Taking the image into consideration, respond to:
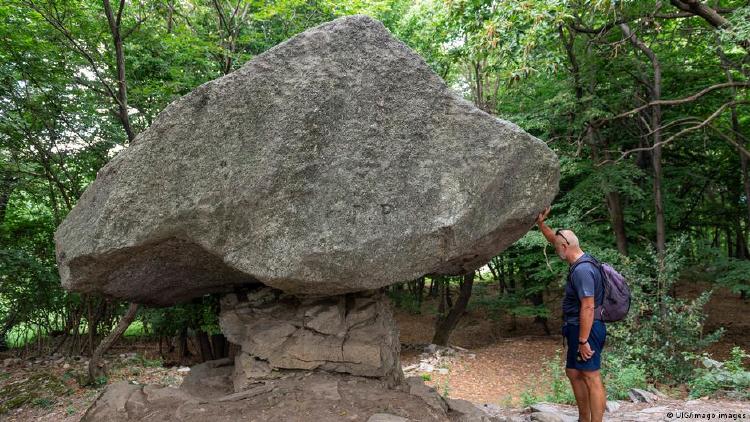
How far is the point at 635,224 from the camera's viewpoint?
10.5 meters

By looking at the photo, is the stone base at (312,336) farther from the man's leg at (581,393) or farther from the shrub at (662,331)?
the shrub at (662,331)

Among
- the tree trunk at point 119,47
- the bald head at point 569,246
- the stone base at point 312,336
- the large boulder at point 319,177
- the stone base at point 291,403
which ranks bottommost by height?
the stone base at point 291,403

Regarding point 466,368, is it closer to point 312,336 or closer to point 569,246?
point 569,246

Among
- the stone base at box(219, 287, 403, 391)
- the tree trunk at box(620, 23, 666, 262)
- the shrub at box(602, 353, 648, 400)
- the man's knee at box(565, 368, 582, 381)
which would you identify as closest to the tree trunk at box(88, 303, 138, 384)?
the stone base at box(219, 287, 403, 391)

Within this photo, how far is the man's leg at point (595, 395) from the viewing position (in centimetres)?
389

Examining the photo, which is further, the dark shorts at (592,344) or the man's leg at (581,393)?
the man's leg at (581,393)

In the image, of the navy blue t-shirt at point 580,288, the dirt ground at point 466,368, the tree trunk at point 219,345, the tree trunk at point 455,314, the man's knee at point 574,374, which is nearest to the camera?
the navy blue t-shirt at point 580,288

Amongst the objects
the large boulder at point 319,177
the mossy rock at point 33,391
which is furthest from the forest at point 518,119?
the large boulder at point 319,177

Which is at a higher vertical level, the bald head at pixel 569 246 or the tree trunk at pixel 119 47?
the tree trunk at pixel 119 47

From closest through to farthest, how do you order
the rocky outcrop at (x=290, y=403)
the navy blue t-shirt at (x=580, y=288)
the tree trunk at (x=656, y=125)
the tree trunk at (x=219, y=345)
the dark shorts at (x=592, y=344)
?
the rocky outcrop at (x=290, y=403), the navy blue t-shirt at (x=580, y=288), the dark shorts at (x=592, y=344), the tree trunk at (x=219, y=345), the tree trunk at (x=656, y=125)

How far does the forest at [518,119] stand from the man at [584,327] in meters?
3.03

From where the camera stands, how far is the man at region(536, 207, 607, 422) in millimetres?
3766

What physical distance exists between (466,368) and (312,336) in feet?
21.4

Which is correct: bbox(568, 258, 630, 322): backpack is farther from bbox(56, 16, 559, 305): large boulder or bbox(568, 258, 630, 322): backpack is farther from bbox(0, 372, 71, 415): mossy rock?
bbox(0, 372, 71, 415): mossy rock
